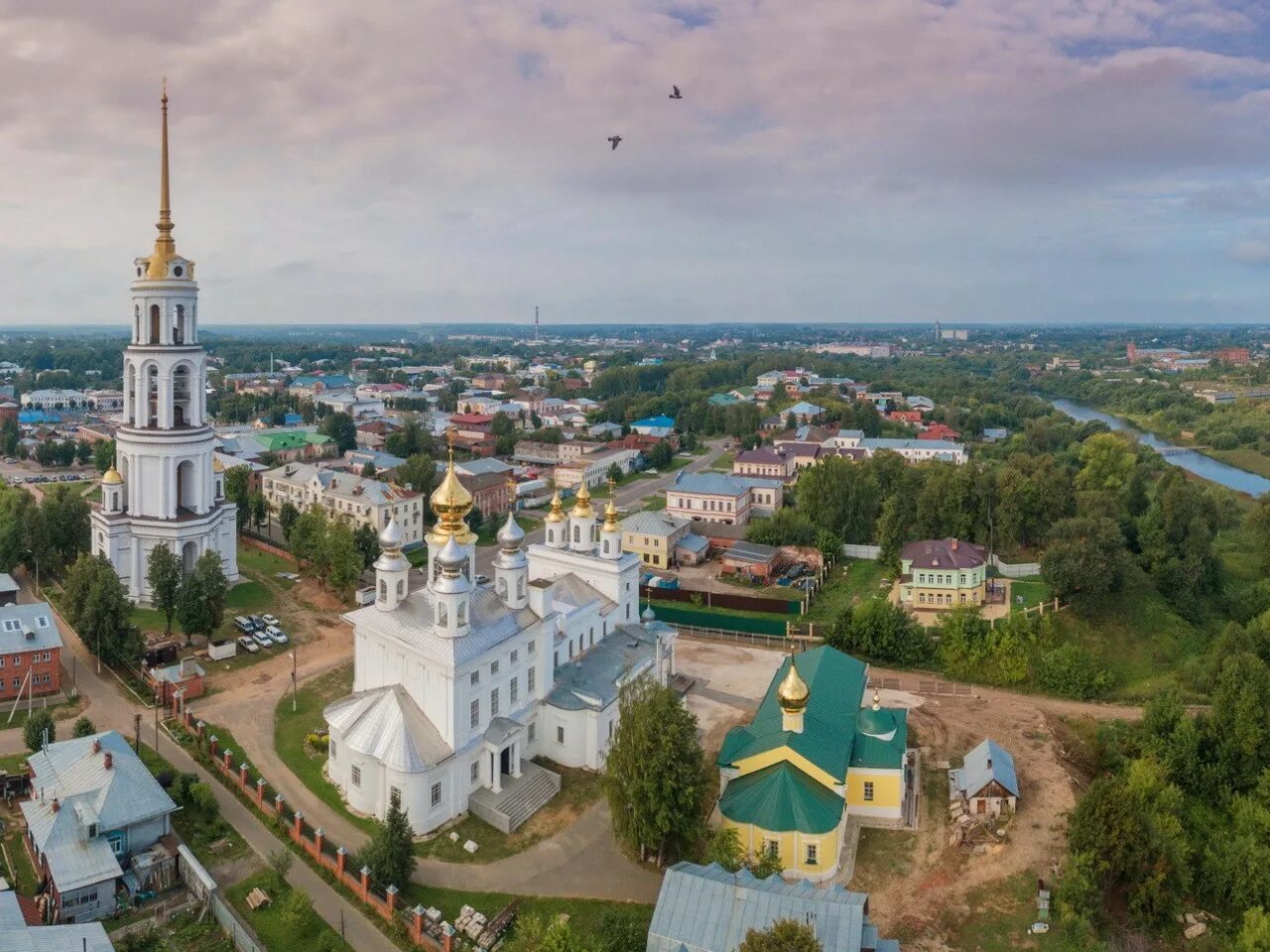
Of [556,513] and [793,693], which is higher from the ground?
[556,513]

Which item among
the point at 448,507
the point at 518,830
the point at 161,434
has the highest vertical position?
the point at 161,434

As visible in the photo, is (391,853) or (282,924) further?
(391,853)

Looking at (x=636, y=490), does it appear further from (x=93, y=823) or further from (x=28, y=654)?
(x=93, y=823)

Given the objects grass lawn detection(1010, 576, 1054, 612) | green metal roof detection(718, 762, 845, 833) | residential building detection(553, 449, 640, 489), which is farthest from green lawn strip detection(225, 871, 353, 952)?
residential building detection(553, 449, 640, 489)

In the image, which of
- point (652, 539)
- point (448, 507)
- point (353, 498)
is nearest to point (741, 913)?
point (448, 507)

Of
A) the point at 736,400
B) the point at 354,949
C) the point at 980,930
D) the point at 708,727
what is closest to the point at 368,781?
the point at 354,949

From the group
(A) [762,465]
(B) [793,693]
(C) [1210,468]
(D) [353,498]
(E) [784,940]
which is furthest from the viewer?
(C) [1210,468]

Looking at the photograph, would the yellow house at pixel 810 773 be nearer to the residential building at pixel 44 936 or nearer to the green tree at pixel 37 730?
the residential building at pixel 44 936

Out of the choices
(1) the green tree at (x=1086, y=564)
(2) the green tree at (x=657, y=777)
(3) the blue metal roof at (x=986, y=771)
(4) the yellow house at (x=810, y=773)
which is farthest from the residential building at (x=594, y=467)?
(2) the green tree at (x=657, y=777)

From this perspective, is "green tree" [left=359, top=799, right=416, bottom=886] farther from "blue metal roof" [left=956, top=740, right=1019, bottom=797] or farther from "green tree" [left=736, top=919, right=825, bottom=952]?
"blue metal roof" [left=956, top=740, right=1019, bottom=797]
